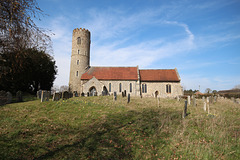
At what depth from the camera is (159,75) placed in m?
29.2

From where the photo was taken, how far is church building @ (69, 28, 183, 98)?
27.9 metres

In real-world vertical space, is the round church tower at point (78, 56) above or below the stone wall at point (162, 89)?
above

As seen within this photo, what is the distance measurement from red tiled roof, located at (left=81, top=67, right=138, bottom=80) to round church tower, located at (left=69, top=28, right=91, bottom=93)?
2091 millimetres

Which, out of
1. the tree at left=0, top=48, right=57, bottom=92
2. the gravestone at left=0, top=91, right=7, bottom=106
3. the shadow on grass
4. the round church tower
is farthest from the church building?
the shadow on grass

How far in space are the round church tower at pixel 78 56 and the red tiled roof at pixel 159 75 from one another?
527 inches

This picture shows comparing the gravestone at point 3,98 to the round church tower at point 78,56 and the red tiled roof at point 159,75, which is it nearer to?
the round church tower at point 78,56

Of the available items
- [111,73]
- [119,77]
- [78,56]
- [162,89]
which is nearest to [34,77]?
[78,56]

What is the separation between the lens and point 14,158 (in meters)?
4.01

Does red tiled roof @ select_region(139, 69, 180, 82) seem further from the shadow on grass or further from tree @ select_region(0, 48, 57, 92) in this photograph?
the shadow on grass

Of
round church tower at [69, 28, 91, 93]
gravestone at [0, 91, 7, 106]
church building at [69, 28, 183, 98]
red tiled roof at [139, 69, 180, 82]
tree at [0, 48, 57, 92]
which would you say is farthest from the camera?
round church tower at [69, 28, 91, 93]

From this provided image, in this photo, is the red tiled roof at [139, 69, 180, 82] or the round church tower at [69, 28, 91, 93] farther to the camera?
the round church tower at [69, 28, 91, 93]

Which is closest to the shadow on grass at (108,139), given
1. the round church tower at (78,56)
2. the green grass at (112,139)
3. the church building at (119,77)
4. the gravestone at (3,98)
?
the green grass at (112,139)

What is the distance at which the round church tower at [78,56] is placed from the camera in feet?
98.4

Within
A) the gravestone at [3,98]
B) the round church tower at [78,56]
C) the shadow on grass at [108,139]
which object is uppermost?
the round church tower at [78,56]
